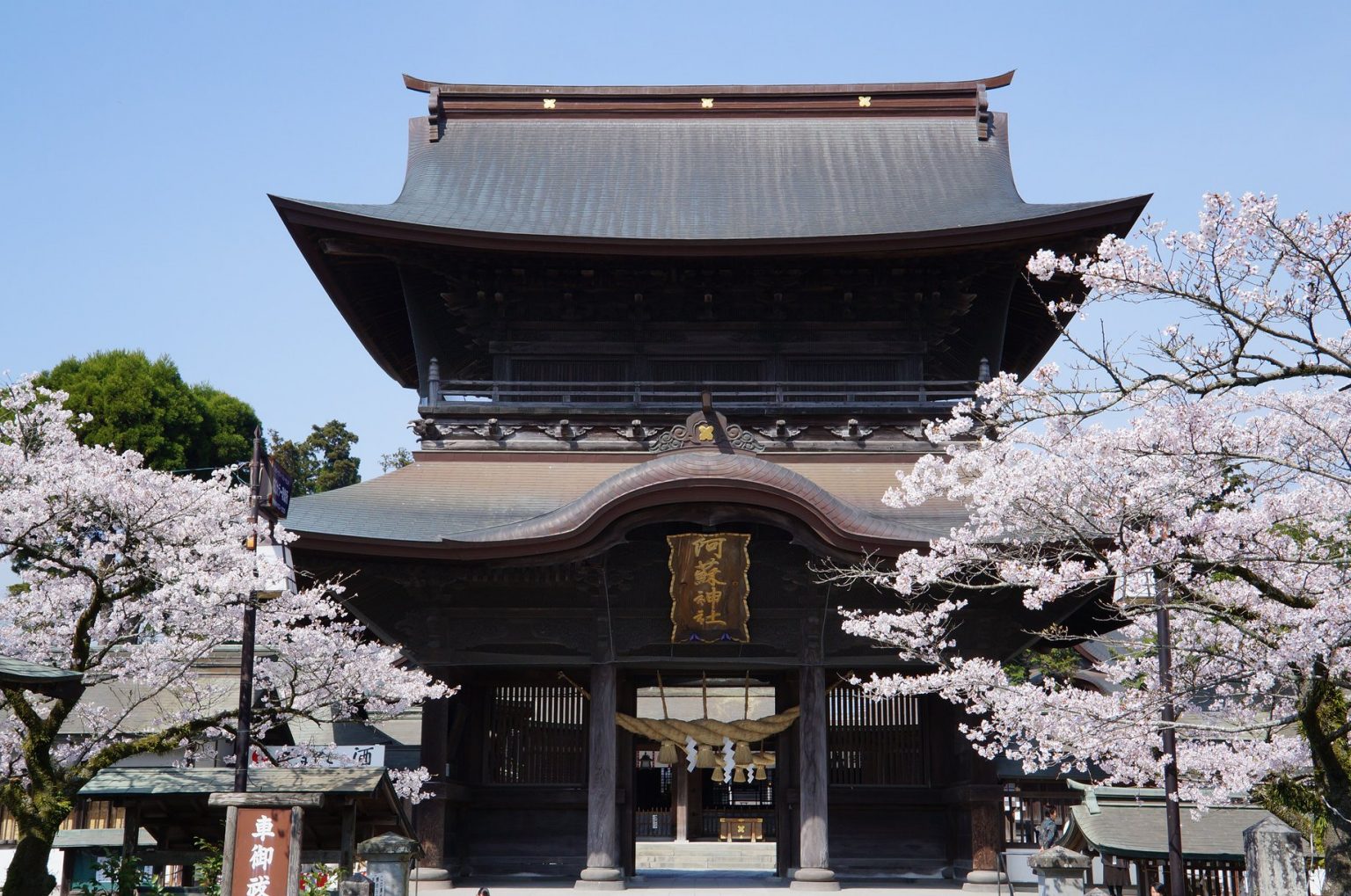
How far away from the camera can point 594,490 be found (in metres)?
16.3

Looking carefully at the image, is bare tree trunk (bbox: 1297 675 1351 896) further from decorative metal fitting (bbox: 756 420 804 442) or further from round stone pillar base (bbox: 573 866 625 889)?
decorative metal fitting (bbox: 756 420 804 442)

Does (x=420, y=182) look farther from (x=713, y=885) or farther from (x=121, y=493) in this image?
(x=713, y=885)

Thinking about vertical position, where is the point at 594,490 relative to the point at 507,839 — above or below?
above

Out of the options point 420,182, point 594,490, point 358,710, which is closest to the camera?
point 594,490

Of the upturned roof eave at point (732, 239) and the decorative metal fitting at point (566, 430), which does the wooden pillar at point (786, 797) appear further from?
the upturned roof eave at point (732, 239)

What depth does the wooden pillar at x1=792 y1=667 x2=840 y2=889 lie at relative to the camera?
16.4 m

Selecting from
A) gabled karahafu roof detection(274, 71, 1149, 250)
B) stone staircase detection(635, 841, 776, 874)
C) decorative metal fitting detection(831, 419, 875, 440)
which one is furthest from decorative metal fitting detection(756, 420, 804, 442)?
stone staircase detection(635, 841, 776, 874)

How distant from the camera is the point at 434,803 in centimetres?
1691

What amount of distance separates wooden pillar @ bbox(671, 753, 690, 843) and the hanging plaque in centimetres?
2066

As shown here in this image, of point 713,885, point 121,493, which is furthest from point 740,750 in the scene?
point 121,493

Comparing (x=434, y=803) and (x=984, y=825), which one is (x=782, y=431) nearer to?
(x=984, y=825)

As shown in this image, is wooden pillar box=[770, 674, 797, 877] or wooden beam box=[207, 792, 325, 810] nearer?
wooden beam box=[207, 792, 325, 810]

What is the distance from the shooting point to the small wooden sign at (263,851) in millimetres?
10508

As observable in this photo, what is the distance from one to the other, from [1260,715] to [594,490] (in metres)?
8.43
